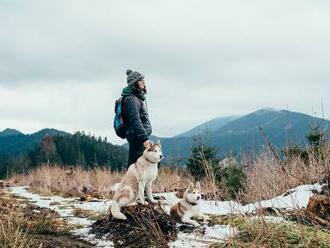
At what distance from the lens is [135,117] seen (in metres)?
7.31

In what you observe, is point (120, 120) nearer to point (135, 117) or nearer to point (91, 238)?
point (135, 117)

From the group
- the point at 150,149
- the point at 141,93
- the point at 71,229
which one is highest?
the point at 141,93

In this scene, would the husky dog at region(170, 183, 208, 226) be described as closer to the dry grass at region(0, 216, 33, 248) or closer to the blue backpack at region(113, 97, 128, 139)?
the blue backpack at region(113, 97, 128, 139)

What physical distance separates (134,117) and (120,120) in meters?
0.32

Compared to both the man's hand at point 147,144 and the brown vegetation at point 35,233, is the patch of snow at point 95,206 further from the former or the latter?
the man's hand at point 147,144

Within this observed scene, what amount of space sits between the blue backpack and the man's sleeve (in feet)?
0.50

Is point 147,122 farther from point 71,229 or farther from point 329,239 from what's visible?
point 329,239

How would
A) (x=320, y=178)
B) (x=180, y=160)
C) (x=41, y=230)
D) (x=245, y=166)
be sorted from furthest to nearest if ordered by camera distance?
1. (x=180, y=160)
2. (x=245, y=166)
3. (x=320, y=178)
4. (x=41, y=230)

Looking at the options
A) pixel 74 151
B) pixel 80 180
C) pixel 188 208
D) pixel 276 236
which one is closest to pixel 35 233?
pixel 188 208

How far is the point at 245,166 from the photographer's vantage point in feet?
34.4

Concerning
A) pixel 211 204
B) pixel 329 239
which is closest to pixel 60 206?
pixel 211 204

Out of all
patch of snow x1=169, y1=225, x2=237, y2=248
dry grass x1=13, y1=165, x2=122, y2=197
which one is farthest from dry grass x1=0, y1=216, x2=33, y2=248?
dry grass x1=13, y1=165, x2=122, y2=197

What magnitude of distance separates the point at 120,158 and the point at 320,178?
169 feet

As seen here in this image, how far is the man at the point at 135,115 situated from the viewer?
7.34 meters
